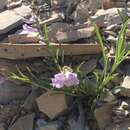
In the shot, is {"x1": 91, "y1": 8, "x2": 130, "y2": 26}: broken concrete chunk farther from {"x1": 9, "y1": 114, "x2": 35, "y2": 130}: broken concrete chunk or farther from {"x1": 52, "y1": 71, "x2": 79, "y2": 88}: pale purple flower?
{"x1": 9, "y1": 114, "x2": 35, "y2": 130}: broken concrete chunk

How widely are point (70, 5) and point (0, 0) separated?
2.27ft

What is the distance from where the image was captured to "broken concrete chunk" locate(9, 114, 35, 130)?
328 centimetres

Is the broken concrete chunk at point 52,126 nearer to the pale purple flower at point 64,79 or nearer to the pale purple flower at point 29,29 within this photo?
the pale purple flower at point 64,79

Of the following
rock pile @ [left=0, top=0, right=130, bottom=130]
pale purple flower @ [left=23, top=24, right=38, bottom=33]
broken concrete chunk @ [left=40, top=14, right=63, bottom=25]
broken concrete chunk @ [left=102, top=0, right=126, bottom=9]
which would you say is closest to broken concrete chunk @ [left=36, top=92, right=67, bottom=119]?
rock pile @ [left=0, top=0, right=130, bottom=130]

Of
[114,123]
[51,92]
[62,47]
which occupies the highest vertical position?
[62,47]

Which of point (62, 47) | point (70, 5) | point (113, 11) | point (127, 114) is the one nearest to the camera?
point (127, 114)

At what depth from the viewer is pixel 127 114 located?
3.05m

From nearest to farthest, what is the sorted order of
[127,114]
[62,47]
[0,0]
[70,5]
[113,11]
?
[127,114] → [62,47] → [113,11] → [70,5] → [0,0]

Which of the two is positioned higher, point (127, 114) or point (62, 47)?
point (62, 47)

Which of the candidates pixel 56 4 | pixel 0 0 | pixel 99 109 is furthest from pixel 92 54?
pixel 0 0

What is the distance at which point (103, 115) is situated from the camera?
10.2ft

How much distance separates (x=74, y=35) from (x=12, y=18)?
2.04 feet

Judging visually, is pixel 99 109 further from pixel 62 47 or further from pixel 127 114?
pixel 62 47

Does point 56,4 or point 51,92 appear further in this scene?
point 56,4
